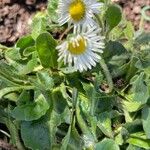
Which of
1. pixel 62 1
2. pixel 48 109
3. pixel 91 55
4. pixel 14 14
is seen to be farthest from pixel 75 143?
pixel 14 14

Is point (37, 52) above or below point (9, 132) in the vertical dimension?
above

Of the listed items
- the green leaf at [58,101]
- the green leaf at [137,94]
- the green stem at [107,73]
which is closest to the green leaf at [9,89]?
the green leaf at [58,101]

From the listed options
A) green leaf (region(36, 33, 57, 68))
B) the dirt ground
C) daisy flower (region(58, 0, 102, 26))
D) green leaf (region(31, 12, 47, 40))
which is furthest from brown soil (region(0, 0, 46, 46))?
daisy flower (region(58, 0, 102, 26))

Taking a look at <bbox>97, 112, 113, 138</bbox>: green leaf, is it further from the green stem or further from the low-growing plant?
the green stem

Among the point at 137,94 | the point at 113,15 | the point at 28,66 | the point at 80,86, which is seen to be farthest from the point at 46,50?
the point at 137,94

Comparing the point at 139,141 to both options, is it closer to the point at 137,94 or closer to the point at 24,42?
the point at 137,94

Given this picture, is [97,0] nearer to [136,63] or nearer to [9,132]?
[136,63]
